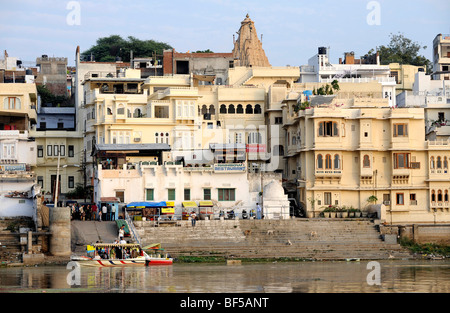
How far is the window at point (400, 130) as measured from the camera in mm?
57497

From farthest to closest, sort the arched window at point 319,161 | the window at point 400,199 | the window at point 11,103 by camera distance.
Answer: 1. the window at point 11,103
2. the window at point 400,199
3. the arched window at point 319,161

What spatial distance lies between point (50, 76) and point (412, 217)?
42.8 metres

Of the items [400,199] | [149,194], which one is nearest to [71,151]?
[149,194]

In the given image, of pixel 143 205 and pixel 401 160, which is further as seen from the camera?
pixel 401 160

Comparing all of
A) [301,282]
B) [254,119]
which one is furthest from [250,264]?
[254,119]

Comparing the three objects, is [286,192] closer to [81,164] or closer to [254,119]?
[254,119]

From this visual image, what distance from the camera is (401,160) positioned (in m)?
57.3

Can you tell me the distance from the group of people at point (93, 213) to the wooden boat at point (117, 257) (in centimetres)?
762

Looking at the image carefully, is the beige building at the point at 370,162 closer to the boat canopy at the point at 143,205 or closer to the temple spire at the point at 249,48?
the boat canopy at the point at 143,205

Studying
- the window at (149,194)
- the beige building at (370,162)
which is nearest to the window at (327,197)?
the beige building at (370,162)

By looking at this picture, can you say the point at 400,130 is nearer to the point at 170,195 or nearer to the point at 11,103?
the point at 170,195

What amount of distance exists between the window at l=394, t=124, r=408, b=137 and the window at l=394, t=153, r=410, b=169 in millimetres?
1363

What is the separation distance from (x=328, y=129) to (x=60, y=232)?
67.0 feet

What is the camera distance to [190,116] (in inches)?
2510
